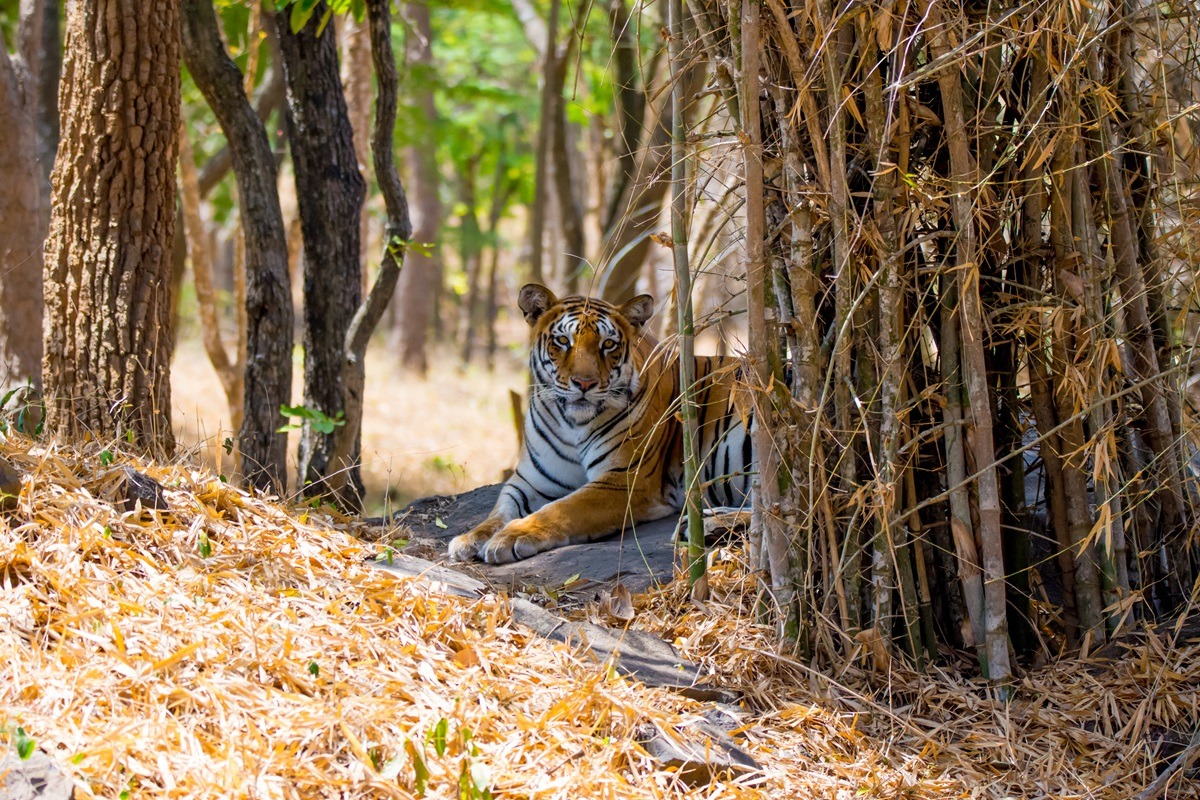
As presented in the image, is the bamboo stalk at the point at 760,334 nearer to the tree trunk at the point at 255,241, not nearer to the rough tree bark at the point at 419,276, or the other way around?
the tree trunk at the point at 255,241

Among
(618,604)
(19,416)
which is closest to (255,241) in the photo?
(19,416)

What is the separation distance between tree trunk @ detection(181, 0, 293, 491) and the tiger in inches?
48.3

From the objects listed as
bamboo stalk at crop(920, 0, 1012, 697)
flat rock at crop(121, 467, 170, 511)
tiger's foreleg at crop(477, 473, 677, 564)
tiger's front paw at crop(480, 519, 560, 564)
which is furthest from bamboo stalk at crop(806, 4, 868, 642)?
flat rock at crop(121, 467, 170, 511)

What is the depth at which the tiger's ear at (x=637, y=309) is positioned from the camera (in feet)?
17.7

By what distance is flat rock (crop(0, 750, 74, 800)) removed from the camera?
90.7 inches

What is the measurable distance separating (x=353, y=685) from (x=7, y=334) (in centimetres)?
392

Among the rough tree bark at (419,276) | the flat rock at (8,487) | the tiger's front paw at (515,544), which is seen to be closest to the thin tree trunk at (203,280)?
the tiger's front paw at (515,544)

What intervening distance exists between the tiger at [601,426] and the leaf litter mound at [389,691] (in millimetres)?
1373

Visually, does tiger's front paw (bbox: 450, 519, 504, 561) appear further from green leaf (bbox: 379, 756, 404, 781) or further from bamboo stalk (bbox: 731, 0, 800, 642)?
green leaf (bbox: 379, 756, 404, 781)

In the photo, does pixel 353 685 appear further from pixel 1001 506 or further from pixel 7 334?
pixel 7 334

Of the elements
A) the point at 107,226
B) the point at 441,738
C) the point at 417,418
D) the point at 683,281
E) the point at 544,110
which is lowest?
the point at 441,738

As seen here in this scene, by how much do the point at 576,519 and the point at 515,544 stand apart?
398 millimetres

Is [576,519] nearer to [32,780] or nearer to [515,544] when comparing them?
[515,544]

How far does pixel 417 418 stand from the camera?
14406 millimetres
